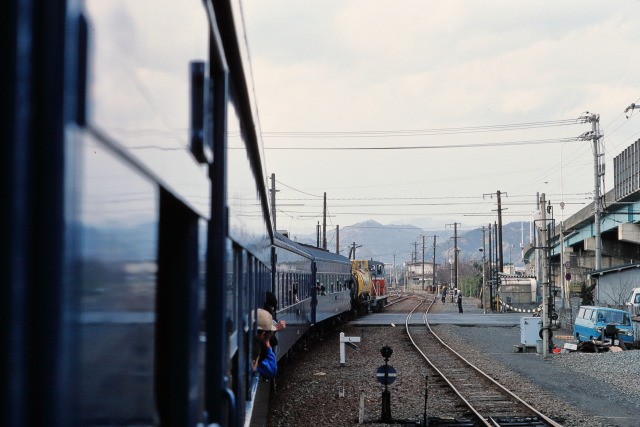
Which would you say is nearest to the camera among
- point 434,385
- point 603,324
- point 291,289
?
point 291,289

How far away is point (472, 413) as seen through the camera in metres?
12.3

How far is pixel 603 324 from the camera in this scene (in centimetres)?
2497

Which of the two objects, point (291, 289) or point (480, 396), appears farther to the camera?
point (291, 289)

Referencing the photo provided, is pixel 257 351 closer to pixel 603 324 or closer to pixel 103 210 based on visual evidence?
pixel 103 210

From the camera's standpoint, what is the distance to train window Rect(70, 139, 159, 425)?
4.08 feet

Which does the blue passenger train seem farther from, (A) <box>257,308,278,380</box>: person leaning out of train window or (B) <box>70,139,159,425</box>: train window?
(A) <box>257,308,278,380</box>: person leaning out of train window

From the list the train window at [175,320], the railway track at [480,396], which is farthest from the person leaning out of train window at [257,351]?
the railway track at [480,396]

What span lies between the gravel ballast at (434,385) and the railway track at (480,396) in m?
0.31

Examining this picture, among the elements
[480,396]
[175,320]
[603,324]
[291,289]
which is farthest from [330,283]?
[175,320]

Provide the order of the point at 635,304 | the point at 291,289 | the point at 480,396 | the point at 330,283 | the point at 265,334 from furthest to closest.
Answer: the point at 635,304 < the point at 330,283 < the point at 291,289 < the point at 480,396 < the point at 265,334

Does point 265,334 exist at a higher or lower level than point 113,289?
lower

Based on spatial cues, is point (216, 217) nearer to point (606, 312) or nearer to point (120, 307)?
point (120, 307)

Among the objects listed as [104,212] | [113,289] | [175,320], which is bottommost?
[175,320]

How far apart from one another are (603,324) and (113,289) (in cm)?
2562
